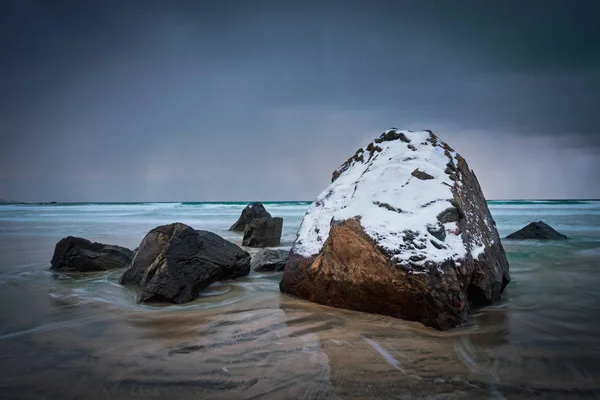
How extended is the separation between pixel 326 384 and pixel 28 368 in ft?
7.01

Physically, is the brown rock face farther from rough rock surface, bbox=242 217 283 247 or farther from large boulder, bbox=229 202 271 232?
large boulder, bbox=229 202 271 232

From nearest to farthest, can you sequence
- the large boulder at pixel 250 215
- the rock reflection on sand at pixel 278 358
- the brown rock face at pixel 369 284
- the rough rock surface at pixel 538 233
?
the rock reflection on sand at pixel 278 358
the brown rock face at pixel 369 284
the rough rock surface at pixel 538 233
the large boulder at pixel 250 215

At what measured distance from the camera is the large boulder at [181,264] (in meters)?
4.23

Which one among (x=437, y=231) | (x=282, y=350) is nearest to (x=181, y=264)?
(x=282, y=350)

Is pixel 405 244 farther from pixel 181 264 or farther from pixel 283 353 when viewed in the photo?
pixel 181 264

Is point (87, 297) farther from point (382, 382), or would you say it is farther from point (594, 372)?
point (594, 372)

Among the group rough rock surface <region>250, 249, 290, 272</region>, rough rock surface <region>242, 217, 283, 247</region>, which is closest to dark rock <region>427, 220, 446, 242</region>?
rough rock surface <region>250, 249, 290, 272</region>

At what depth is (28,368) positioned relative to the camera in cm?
248

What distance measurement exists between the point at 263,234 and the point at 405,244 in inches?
258

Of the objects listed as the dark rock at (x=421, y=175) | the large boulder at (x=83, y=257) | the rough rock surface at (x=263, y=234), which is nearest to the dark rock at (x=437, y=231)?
the dark rock at (x=421, y=175)

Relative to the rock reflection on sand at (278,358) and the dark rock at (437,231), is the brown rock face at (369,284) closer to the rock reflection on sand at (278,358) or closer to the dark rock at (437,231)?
the rock reflection on sand at (278,358)

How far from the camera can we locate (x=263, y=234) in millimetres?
9711

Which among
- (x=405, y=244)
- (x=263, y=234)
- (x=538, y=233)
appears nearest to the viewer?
(x=405, y=244)

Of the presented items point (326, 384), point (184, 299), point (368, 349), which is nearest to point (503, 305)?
point (368, 349)
